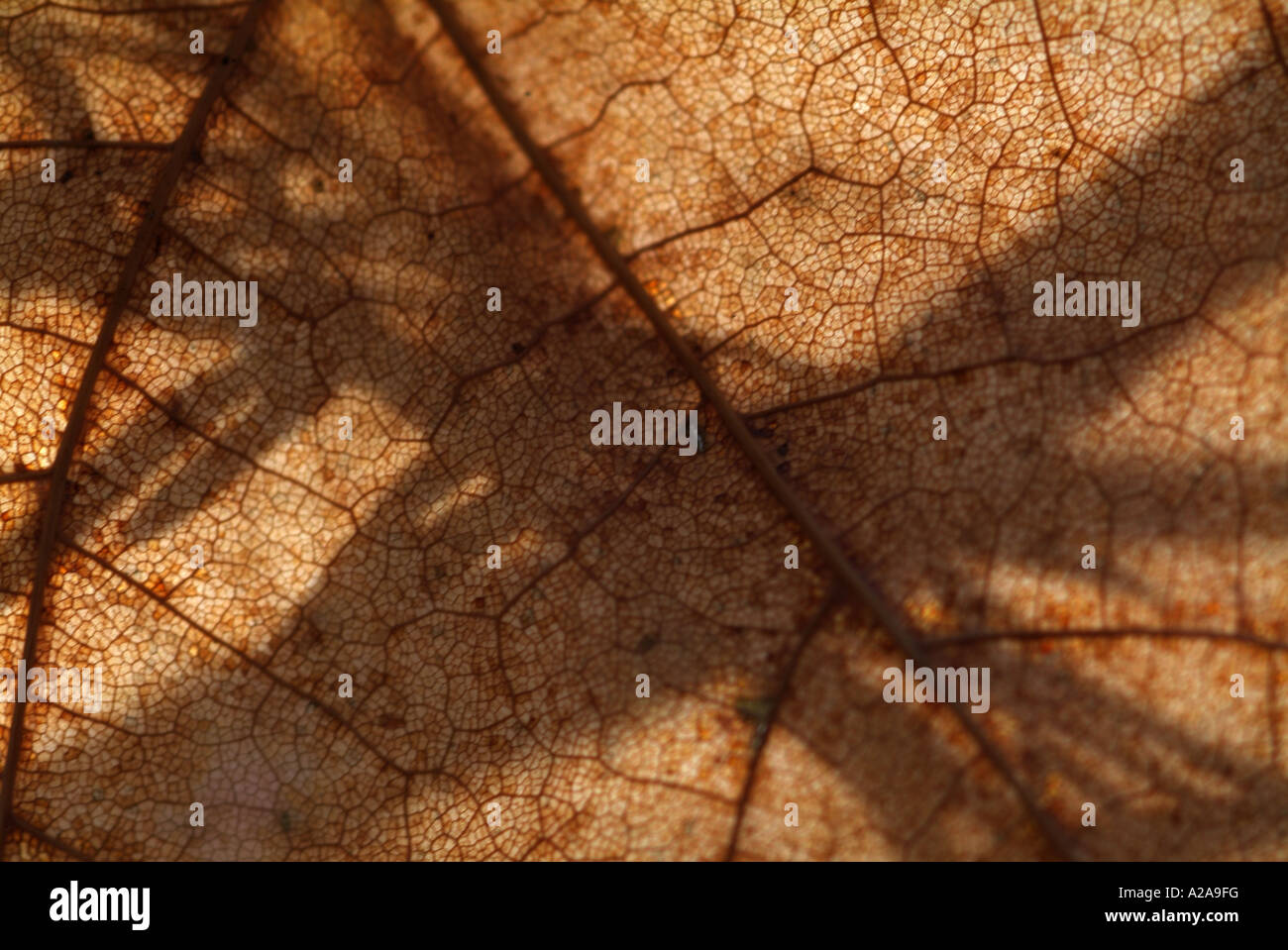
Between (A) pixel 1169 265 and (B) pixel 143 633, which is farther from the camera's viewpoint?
(B) pixel 143 633

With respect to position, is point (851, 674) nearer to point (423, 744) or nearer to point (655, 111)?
point (423, 744)

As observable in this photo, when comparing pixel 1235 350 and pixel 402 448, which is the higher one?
pixel 1235 350

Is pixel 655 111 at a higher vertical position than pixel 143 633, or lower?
higher

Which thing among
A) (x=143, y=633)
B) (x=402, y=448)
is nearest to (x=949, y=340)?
(x=402, y=448)

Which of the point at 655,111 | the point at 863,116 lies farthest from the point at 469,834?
the point at 863,116

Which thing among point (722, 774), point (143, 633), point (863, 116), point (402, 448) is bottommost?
point (722, 774)

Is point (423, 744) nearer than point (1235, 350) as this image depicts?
No

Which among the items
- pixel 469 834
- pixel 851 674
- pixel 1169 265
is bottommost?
pixel 469 834

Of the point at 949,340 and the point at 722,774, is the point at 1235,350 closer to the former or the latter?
the point at 949,340
